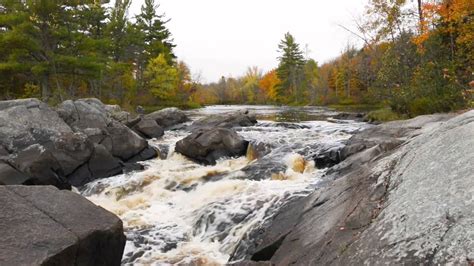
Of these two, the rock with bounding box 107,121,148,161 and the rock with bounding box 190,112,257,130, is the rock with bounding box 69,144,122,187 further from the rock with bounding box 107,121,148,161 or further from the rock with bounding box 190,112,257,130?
the rock with bounding box 190,112,257,130

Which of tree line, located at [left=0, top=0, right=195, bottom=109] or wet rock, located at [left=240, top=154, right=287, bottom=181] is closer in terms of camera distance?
wet rock, located at [left=240, top=154, right=287, bottom=181]

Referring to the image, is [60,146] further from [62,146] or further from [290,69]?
[290,69]

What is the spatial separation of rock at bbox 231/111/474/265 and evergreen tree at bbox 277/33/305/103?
6145 cm

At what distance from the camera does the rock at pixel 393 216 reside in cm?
318

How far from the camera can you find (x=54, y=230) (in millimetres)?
4957

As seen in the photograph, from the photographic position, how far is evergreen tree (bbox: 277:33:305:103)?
6838cm

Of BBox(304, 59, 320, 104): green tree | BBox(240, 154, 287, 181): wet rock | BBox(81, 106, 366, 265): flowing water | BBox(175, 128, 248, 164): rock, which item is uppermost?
BBox(304, 59, 320, 104): green tree

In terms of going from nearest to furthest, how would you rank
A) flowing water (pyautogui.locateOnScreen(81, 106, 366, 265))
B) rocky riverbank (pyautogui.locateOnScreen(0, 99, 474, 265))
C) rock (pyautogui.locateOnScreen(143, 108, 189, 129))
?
rocky riverbank (pyautogui.locateOnScreen(0, 99, 474, 265))
flowing water (pyautogui.locateOnScreen(81, 106, 366, 265))
rock (pyautogui.locateOnScreen(143, 108, 189, 129))

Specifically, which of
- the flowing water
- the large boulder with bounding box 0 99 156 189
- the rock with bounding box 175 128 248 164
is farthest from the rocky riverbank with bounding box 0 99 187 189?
the rock with bounding box 175 128 248 164

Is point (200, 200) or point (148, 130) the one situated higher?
point (148, 130)

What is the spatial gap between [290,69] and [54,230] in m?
67.6

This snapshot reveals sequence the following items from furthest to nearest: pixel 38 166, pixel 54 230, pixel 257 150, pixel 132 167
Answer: pixel 257 150 < pixel 132 167 < pixel 38 166 < pixel 54 230

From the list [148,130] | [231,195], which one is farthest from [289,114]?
[231,195]

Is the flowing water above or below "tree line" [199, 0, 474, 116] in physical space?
below
